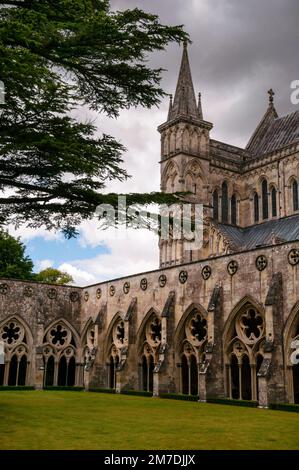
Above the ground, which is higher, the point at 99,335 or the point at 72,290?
the point at 72,290

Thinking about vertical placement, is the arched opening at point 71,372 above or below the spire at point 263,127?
below

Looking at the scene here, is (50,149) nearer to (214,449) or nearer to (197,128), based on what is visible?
(214,449)

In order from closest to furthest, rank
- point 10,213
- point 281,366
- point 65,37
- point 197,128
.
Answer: point 65,37
point 10,213
point 281,366
point 197,128

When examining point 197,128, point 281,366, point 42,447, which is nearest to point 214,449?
point 42,447

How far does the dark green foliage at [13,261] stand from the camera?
4383 cm

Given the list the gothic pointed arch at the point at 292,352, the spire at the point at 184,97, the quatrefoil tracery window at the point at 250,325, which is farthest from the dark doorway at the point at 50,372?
the spire at the point at 184,97

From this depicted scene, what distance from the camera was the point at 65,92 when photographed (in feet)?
38.2

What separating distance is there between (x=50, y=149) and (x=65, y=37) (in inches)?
90.8

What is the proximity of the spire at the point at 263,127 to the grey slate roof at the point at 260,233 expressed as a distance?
8.43 metres

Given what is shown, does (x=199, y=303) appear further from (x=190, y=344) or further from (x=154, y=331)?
(x=154, y=331)

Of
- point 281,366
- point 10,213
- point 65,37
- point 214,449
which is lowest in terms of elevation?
point 214,449

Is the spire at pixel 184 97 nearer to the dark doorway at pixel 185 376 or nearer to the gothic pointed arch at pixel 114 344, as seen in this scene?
the gothic pointed arch at pixel 114 344

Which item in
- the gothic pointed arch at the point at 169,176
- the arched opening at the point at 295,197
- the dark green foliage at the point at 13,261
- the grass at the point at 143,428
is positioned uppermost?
the gothic pointed arch at the point at 169,176

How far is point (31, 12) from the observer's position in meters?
10.4
